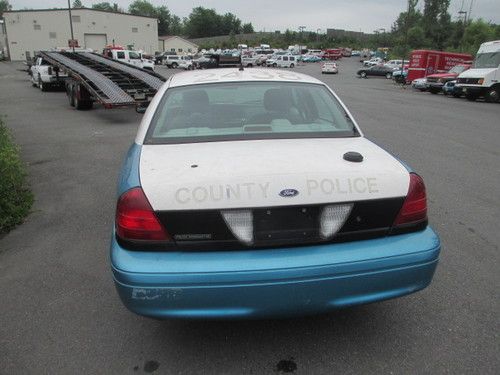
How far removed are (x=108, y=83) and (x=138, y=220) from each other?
12265 mm

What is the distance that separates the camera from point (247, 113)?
346 centimetres

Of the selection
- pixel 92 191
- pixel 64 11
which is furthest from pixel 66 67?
pixel 64 11

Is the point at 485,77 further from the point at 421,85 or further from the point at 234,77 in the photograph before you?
the point at 234,77

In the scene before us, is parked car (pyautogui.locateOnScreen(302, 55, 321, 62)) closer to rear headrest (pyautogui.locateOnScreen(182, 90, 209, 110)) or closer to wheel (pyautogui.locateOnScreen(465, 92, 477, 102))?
wheel (pyautogui.locateOnScreen(465, 92, 477, 102))

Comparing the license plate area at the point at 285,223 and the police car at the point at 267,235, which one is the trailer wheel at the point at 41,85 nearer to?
the police car at the point at 267,235

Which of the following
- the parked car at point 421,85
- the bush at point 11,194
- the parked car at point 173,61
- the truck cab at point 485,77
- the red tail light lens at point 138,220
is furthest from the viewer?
the parked car at point 173,61

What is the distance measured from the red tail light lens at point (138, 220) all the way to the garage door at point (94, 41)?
69004mm

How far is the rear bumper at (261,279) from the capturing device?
7.33 ft

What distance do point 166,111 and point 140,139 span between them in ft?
1.29

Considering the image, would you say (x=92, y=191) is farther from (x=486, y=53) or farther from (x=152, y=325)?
(x=486, y=53)

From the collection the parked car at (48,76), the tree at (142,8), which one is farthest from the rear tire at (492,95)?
the tree at (142,8)

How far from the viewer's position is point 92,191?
5.95m

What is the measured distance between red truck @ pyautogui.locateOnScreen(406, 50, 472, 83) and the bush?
104ft

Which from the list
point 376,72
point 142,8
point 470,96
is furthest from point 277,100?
point 142,8
